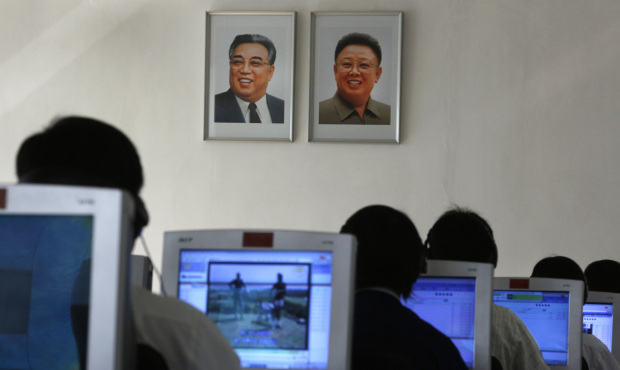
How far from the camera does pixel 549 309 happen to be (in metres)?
2.44

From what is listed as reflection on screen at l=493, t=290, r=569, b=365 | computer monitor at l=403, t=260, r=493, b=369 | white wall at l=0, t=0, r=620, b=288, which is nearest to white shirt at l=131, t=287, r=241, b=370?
computer monitor at l=403, t=260, r=493, b=369

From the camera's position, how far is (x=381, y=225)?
1.82m

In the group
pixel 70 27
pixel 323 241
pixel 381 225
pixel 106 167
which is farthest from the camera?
pixel 70 27

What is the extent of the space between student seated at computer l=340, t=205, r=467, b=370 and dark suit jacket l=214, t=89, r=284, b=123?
9.58ft

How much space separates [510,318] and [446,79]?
2602mm

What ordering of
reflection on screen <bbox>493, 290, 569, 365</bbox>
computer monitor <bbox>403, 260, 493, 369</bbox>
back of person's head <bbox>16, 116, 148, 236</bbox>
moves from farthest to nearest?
1. reflection on screen <bbox>493, 290, 569, 365</bbox>
2. computer monitor <bbox>403, 260, 493, 369</bbox>
3. back of person's head <bbox>16, 116, 148, 236</bbox>

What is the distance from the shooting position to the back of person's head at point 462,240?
2.51 metres

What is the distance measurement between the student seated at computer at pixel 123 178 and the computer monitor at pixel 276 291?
32 cm

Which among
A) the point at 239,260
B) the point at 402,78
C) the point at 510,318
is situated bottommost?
the point at 510,318

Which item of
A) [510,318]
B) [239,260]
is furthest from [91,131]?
[510,318]

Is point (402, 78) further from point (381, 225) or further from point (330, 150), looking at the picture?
point (381, 225)

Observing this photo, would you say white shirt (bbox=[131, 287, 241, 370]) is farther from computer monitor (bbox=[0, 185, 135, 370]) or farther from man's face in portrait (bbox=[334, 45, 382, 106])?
man's face in portrait (bbox=[334, 45, 382, 106])

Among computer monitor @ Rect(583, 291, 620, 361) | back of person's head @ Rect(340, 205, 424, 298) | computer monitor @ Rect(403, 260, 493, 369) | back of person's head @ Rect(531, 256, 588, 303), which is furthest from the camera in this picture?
back of person's head @ Rect(531, 256, 588, 303)

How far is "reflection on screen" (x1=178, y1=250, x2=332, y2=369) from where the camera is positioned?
1427mm
